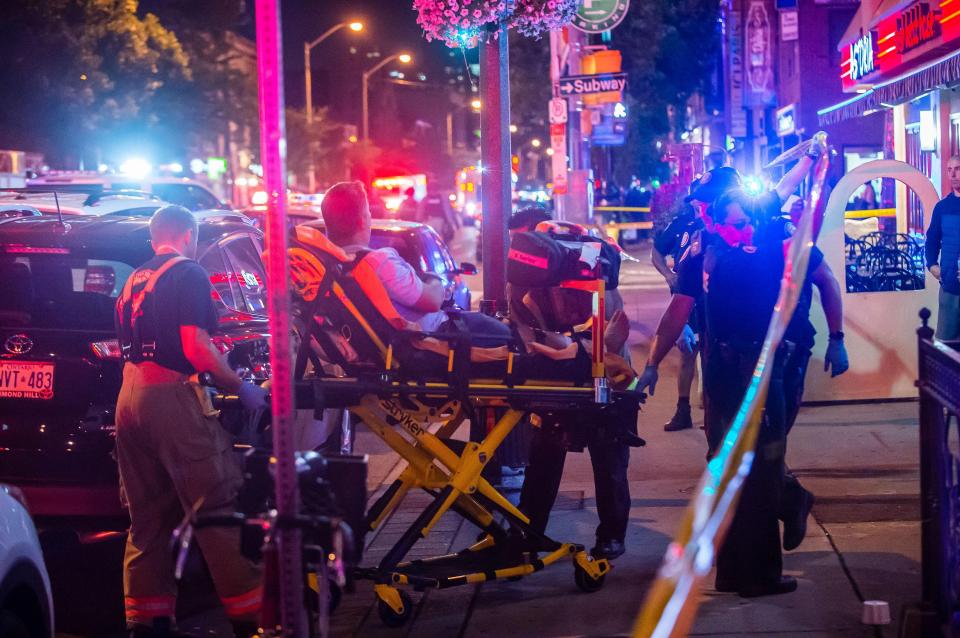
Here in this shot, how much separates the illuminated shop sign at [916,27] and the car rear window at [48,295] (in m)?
10.5

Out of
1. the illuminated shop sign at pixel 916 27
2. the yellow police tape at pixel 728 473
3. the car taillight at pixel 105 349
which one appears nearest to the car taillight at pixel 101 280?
the car taillight at pixel 105 349

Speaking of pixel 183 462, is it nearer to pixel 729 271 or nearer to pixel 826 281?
pixel 729 271

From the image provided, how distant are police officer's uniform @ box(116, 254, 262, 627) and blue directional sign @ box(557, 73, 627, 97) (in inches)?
511

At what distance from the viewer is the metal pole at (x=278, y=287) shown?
11.0ft

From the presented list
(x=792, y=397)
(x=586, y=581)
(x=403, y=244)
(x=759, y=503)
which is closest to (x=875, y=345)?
(x=403, y=244)

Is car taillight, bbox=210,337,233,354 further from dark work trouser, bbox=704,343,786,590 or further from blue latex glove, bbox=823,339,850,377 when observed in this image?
blue latex glove, bbox=823,339,850,377

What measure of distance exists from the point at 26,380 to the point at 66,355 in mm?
234

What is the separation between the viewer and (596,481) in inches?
253

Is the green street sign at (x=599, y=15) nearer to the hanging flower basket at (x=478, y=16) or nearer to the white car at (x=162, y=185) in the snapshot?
the white car at (x=162, y=185)

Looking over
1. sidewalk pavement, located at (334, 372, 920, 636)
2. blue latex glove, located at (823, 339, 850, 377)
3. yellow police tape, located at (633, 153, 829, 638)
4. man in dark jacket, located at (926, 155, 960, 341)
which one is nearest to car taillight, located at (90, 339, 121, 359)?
sidewalk pavement, located at (334, 372, 920, 636)

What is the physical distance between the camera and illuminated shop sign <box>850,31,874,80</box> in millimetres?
17141

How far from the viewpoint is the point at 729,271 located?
593 cm

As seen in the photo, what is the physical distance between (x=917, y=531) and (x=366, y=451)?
4.66 meters

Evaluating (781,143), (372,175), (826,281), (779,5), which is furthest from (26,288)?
(372,175)
